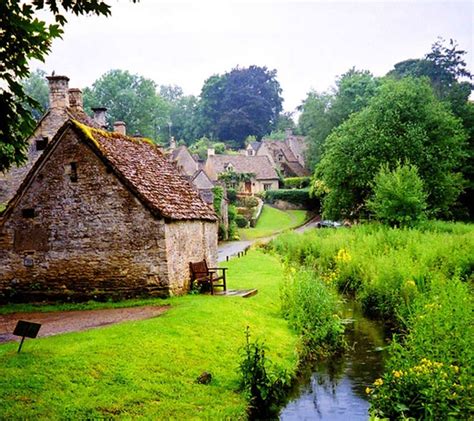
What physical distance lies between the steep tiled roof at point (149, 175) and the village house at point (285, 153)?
2722 inches

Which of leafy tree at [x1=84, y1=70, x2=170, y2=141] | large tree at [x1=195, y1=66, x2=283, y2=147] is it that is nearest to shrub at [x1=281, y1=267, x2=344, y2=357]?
leafy tree at [x1=84, y1=70, x2=170, y2=141]

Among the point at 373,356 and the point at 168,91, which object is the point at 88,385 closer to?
the point at 373,356

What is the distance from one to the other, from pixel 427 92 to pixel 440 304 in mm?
36487

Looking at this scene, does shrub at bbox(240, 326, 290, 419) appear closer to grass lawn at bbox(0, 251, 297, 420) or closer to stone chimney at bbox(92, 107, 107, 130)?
grass lawn at bbox(0, 251, 297, 420)

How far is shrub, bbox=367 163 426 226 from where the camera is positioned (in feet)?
115

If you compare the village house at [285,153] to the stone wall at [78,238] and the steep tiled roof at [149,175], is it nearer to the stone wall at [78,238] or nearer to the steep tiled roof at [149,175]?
Answer: the steep tiled roof at [149,175]

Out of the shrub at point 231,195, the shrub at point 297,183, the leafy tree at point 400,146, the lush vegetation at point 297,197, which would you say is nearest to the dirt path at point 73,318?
the leafy tree at point 400,146

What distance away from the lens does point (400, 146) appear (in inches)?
1673

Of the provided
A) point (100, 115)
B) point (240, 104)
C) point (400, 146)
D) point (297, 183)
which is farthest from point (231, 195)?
point (240, 104)

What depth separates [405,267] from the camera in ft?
63.8

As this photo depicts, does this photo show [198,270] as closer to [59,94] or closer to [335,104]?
[59,94]

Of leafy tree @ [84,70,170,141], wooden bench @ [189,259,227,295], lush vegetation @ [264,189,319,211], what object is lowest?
wooden bench @ [189,259,227,295]

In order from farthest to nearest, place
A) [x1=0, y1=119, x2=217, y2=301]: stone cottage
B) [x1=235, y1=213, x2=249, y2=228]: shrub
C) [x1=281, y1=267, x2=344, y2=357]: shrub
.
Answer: [x1=235, y1=213, x2=249, y2=228]: shrub < [x1=0, y1=119, x2=217, y2=301]: stone cottage < [x1=281, y1=267, x2=344, y2=357]: shrub

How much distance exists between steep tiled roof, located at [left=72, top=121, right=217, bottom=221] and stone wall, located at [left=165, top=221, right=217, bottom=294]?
0.40m
